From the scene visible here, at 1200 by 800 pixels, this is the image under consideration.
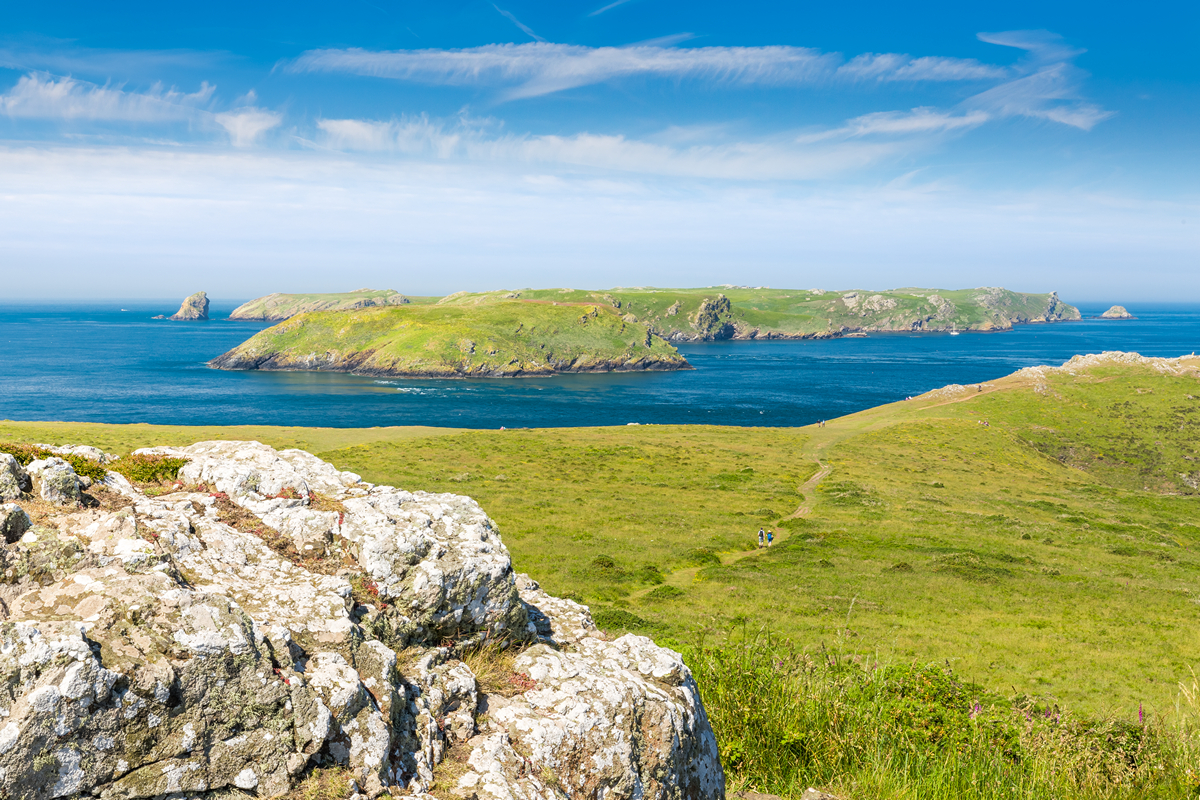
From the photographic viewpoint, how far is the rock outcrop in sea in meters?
6.35

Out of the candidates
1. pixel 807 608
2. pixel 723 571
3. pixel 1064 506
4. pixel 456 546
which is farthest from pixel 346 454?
pixel 1064 506

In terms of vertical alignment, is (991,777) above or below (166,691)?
below

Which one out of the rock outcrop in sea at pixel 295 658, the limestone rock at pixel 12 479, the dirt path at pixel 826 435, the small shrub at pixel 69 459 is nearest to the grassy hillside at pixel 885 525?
the dirt path at pixel 826 435

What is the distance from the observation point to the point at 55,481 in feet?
31.0

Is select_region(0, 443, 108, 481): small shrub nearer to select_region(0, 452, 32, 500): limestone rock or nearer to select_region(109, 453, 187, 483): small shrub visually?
select_region(109, 453, 187, 483): small shrub

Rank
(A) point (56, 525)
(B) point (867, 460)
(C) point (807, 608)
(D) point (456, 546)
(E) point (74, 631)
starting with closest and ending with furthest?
(E) point (74, 631), (A) point (56, 525), (D) point (456, 546), (C) point (807, 608), (B) point (867, 460)

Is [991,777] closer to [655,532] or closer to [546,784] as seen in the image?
[546,784]

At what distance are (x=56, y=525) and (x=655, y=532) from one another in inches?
1879

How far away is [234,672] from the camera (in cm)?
719

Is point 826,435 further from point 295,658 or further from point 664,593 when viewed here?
point 295,658

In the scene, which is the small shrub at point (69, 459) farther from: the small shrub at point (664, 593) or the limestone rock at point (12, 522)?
the small shrub at point (664, 593)

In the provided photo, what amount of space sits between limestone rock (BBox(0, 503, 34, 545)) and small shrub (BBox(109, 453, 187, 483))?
4005 millimetres

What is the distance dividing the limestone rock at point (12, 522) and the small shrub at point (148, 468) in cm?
400

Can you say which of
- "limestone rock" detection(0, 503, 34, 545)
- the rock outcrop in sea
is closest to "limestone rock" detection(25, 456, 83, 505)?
the rock outcrop in sea
